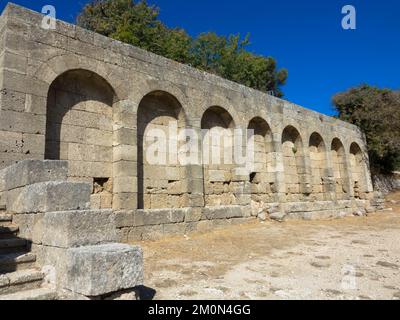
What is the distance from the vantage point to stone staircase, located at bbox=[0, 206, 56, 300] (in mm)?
2998

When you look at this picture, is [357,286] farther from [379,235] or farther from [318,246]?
[379,235]

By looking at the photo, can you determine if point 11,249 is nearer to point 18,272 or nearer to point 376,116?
point 18,272

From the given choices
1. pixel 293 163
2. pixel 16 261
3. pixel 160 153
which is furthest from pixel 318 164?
pixel 16 261

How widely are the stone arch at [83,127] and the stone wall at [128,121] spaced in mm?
21

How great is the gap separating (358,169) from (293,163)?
6470mm

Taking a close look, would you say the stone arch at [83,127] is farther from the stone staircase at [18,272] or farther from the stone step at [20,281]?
the stone step at [20,281]

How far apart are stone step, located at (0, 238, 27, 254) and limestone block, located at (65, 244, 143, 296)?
3.54ft

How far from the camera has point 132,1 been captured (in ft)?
64.0

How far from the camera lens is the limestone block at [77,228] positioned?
126 inches

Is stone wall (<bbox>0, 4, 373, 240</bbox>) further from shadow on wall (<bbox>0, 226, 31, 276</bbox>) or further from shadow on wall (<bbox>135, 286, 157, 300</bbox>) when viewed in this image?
shadow on wall (<bbox>135, 286, 157, 300</bbox>)

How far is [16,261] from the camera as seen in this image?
11.3 feet

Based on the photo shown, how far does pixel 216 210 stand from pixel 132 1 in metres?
15.7

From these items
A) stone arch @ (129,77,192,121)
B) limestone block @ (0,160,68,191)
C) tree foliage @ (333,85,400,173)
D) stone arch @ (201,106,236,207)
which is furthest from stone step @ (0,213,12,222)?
tree foliage @ (333,85,400,173)
